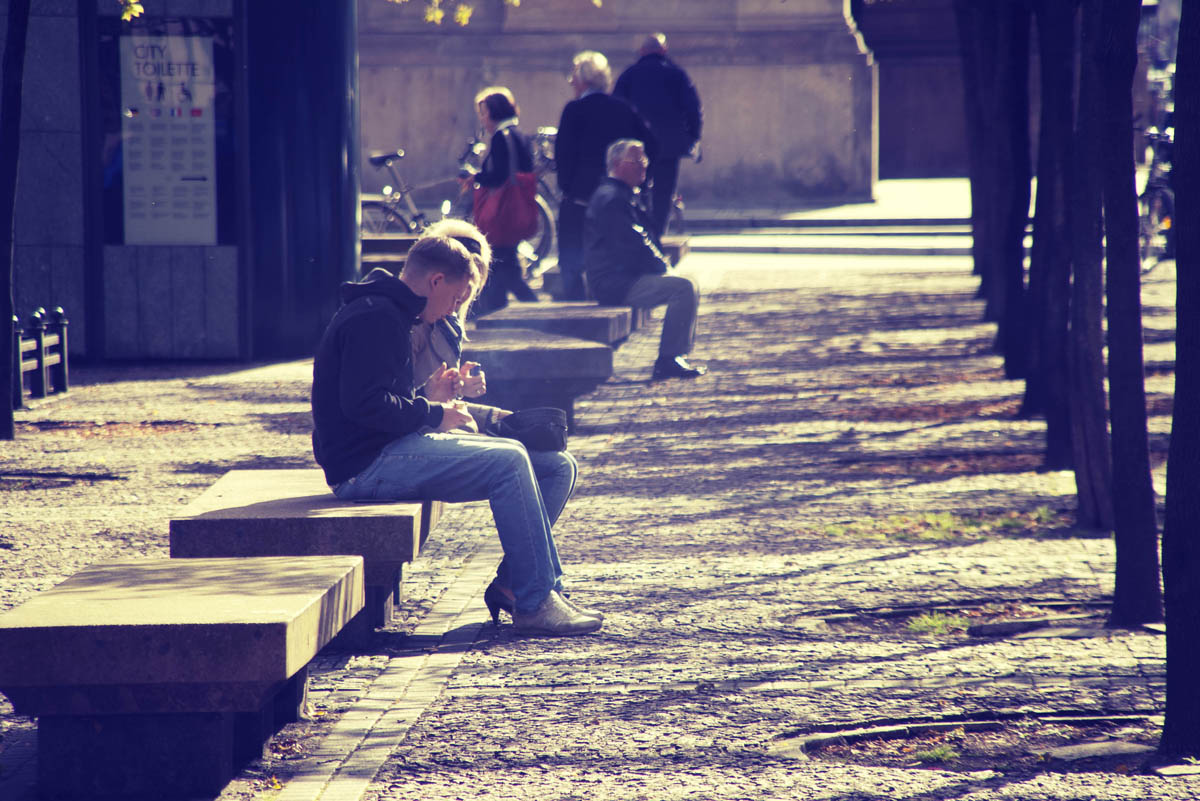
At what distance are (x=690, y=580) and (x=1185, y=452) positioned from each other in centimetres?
232

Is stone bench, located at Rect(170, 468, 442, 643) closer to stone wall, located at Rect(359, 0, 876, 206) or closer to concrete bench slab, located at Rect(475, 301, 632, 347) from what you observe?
concrete bench slab, located at Rect(475, 301, 632, 347)

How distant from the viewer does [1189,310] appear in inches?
184

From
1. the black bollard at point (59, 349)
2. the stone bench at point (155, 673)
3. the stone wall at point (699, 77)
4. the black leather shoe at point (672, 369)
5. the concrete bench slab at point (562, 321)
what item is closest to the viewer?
the stone bench at point (155, 673)

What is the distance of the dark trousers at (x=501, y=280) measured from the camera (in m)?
13.3

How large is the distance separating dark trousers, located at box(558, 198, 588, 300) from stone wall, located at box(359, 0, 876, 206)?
14.2 metres

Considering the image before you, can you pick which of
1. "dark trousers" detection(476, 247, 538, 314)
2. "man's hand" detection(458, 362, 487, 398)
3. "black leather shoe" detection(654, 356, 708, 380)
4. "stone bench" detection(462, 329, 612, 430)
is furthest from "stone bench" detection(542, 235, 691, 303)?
"man's hand" detection(458, 362, 487, 398)

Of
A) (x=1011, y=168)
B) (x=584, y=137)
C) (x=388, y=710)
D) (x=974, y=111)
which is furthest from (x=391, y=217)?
(x=388, y=710)

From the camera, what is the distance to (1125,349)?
241 inches

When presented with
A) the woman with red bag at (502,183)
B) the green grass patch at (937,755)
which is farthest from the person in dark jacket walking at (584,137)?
the green grass patch at (937,755)

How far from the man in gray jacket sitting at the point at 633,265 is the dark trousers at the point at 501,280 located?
1114 mm

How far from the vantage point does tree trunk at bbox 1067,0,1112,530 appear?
693 centimetres

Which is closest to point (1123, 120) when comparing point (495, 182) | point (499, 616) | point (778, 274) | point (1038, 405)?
point (499, 616)

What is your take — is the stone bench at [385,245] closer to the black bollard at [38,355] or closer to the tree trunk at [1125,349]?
the black bollard at [38,355]

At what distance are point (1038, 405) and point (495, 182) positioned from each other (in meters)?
4.60
